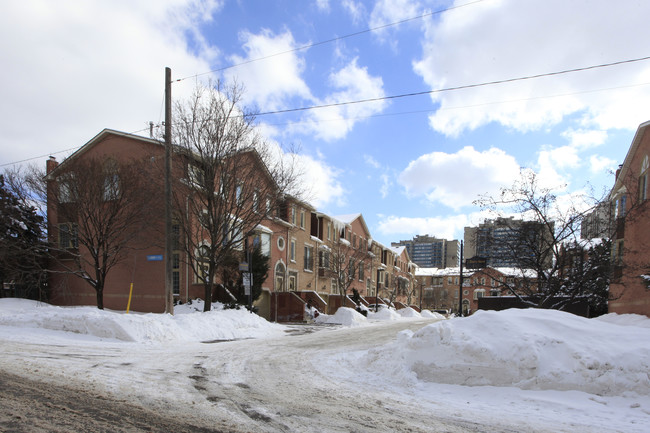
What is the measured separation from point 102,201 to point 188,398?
14946 millimetres

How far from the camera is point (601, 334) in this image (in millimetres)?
7723

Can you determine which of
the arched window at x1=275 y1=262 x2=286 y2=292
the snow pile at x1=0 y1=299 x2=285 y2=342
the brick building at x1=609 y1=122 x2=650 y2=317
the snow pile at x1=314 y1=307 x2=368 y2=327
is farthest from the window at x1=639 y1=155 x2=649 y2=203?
the arched window at x1=275 y1=262 x2=286 y2=292

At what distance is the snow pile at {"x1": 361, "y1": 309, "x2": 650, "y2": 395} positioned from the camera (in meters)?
6.70

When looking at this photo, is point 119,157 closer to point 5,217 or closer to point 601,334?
point 5,217

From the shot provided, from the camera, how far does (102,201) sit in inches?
721

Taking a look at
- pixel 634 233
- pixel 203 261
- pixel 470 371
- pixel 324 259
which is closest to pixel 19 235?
pixel 203 261

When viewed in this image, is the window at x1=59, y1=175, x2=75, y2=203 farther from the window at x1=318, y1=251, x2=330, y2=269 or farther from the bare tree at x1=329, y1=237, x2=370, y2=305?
the window at x1=318, y1=251, x2=330, y2=269

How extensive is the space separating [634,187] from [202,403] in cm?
2174

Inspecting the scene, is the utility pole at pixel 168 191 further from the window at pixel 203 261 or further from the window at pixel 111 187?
the window at pixel 111 187

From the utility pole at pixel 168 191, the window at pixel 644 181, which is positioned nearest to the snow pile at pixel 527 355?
the utility pole at pixel 168 191

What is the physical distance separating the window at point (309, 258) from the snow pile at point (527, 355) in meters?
29.1

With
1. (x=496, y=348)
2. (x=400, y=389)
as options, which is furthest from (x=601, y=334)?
(x=400, y=389)

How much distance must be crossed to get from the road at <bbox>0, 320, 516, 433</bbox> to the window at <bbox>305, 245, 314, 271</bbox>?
1111 inches

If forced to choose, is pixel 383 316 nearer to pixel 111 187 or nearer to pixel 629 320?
pixel 629 320
